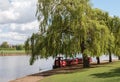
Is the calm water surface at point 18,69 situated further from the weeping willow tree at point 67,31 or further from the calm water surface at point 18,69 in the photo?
the weeping willow tree at point 67,31

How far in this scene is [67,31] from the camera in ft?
96.4

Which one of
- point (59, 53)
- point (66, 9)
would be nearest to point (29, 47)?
point (59, 53)

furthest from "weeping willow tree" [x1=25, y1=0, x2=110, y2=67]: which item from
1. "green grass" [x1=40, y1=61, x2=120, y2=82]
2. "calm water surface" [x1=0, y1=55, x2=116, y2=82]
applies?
"green grass" [x1=40, y1=61, x2=120, y2=82]

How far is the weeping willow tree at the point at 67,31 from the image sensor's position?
28.5 meters

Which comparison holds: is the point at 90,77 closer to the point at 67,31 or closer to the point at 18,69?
the point at 67,31

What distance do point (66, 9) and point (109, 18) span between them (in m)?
10.8

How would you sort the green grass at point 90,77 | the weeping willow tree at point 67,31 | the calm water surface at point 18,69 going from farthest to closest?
the calm water surface at point 18,69 < the weeping willow tree at point 67,31 < the green grass at point 90,77

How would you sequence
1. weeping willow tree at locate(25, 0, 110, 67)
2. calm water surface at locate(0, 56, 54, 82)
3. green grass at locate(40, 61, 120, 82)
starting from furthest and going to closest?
calm water surface at locate(0, 56, 54, 82) → weeping willow tree at locate(25, 0, 110, 67) → green grass at locate(40, 61, 120, 82)

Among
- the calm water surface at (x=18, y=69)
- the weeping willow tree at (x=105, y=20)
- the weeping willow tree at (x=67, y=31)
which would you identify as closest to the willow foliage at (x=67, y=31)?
the weeping willow tree at (x=67, y=31)

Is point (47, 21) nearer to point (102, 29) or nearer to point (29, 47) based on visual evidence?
point (29, 47)

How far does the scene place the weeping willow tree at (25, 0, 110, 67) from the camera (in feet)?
93.7

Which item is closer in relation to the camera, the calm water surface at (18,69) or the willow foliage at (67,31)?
the willow foliage at (67,31)

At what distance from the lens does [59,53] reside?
2964 centimetres

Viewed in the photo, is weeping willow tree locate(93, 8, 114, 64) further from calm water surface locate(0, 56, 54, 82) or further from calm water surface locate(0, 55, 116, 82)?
calm water surface locate(0, 56, 54, 82)
